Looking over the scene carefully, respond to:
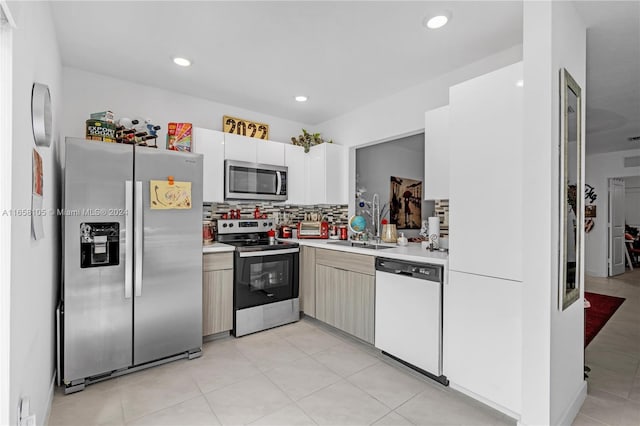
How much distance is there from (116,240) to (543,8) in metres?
2.95

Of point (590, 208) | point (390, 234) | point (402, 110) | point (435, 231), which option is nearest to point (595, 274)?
point (590, 208)

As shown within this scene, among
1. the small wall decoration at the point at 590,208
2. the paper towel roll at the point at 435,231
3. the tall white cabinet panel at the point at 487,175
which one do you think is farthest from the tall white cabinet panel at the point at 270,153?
the small wall decoration at the point at 590,208

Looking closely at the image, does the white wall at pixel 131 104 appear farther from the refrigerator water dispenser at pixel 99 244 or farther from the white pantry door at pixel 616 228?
the white pantry door at pixel 616 228

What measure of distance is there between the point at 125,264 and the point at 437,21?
107 inches

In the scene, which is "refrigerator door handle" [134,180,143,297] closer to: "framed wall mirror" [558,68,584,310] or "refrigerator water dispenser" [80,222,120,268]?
"refrigerator water dispenser" [80,222,120,268]

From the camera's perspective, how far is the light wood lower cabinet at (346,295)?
2715 mm

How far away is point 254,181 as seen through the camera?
137 inches

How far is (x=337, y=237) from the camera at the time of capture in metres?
3.83

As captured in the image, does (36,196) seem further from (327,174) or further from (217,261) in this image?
(327,174)

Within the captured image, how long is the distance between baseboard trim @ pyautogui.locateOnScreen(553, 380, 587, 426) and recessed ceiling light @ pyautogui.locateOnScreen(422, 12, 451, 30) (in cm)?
243

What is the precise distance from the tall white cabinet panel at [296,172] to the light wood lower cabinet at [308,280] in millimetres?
725

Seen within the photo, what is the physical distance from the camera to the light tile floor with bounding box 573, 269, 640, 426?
190 centimetres

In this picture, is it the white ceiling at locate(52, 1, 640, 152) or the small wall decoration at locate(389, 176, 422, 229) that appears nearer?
the white ceiling at locate(52, 1, 640, 152)

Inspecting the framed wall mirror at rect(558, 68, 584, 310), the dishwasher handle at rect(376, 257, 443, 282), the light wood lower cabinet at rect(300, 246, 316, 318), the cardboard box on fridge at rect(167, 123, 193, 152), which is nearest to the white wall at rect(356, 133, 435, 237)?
the light wood lower cabinet at rect(300, 246, 316, 318)
